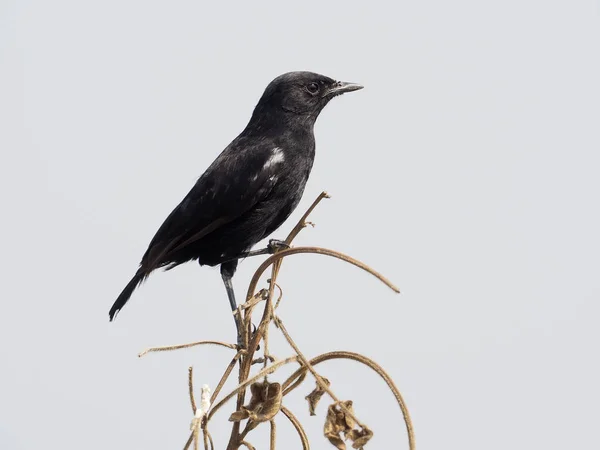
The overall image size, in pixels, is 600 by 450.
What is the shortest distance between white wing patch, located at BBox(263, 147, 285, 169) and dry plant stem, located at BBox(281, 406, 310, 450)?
260cm

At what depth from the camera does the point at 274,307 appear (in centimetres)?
249

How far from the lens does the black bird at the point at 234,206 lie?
15.6 feet

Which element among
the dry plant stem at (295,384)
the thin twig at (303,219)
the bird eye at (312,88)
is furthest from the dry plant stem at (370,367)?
the bird eye at (312,88)

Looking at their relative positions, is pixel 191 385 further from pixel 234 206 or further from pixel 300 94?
pixel 300 94

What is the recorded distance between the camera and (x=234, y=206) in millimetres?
4766

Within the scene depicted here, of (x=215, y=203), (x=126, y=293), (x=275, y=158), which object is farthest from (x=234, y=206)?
(x=126, y=293)

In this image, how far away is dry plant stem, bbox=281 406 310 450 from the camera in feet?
7.38

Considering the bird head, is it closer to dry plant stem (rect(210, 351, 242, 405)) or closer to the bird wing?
the bird wing

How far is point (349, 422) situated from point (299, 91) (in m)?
3.48

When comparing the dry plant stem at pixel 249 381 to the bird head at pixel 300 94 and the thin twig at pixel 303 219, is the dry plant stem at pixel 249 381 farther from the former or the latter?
the bird head at pixel 300 94

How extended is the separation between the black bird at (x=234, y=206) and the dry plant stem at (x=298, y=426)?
7.56ft

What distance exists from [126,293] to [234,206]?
2.53ft

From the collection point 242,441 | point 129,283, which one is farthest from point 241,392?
point 129,283

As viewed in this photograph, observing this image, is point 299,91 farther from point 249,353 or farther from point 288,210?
point 249,353
